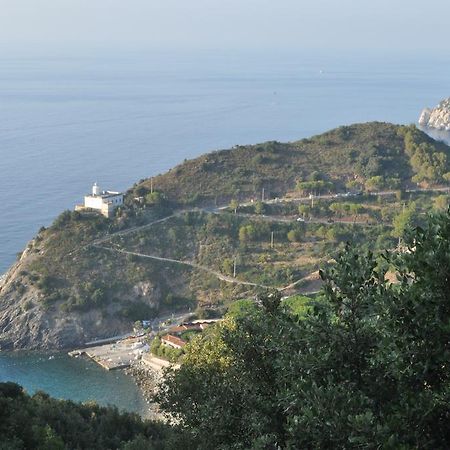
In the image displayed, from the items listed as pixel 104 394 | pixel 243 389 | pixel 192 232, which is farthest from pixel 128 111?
pixel 243 389

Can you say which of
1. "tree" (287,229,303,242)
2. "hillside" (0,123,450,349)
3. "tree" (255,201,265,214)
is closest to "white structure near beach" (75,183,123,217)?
"hillside" (0,123,450,349)

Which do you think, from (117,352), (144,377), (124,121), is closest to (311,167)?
(117,352)

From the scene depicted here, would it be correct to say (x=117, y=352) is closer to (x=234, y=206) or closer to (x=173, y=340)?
(x=173, y=340)

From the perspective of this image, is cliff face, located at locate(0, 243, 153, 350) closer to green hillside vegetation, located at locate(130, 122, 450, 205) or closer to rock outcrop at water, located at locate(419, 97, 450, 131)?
green hillside vegetation, located at locate(130, 122, 450, 205)

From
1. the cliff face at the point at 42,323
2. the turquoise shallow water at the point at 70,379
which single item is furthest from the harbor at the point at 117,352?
the cliff face at the point at 42,323

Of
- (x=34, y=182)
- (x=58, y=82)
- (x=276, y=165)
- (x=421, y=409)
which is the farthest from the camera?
(x=58, y=82)

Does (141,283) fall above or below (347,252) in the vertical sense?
below

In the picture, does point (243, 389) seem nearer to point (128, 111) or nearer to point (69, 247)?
point (69, 247)

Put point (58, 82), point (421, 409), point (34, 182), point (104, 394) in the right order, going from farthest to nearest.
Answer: point (58, 82) < point (34, 182) < point (104, 394) < point (421, 409)
